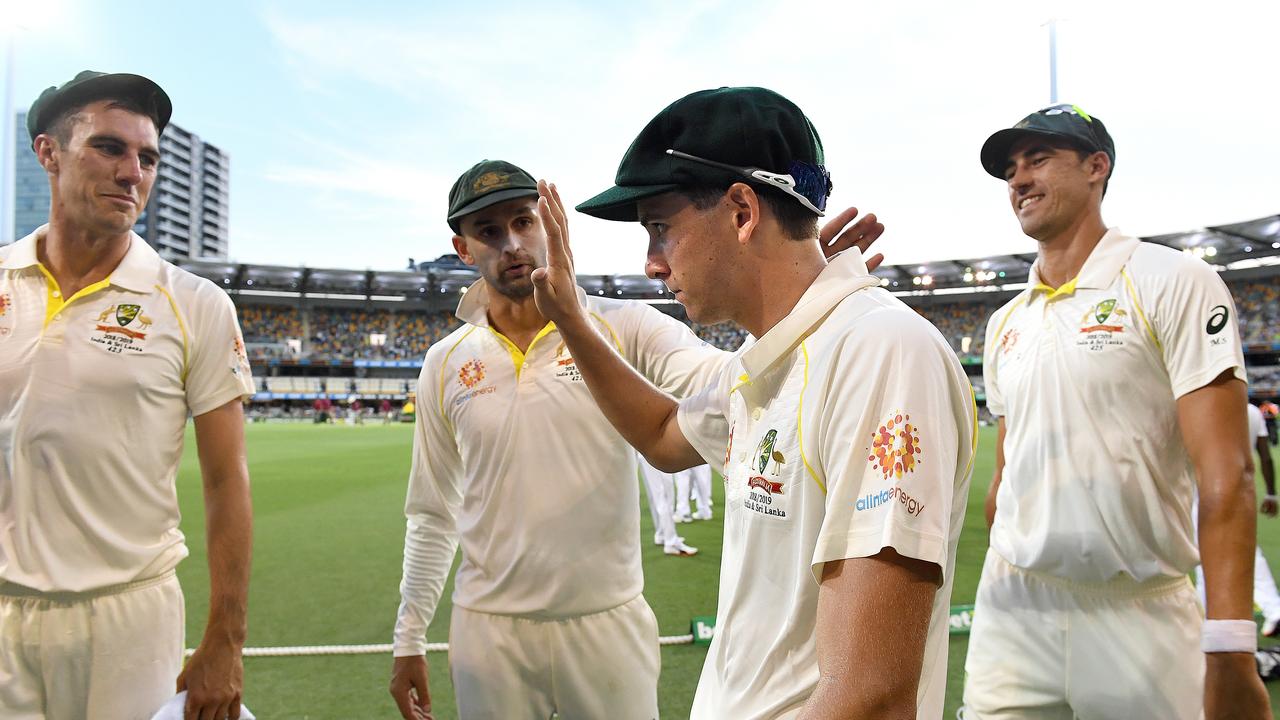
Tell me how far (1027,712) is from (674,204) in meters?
2.30

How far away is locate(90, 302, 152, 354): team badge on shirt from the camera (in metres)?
2.76

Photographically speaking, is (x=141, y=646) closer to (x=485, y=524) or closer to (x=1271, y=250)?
(x=485, y=524)

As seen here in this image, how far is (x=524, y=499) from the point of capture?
3.08 meters

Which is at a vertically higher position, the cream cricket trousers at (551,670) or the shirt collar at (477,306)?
the shirt collar at (477,306)

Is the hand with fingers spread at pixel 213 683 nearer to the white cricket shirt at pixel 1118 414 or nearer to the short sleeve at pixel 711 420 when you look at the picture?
the short sleeve at pixel 711 420

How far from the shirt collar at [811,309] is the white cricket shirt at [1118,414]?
1.66 meters

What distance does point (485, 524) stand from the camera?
3.13 meters

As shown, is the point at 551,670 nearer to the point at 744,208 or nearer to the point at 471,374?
the point at 471,374

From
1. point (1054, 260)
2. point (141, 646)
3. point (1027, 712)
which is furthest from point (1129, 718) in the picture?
point (141, 646)

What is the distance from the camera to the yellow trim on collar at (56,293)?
2.77 m

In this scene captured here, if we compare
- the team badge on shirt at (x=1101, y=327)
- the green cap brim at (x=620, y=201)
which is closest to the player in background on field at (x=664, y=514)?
the team badge on shirt at (x=1101, y=327)

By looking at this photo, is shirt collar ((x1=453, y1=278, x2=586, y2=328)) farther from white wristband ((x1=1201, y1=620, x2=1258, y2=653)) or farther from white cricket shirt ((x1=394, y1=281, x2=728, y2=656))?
white wristband ((x1=1201, y1=620, x2=1258, y2=653))

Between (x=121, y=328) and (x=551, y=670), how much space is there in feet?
6.43

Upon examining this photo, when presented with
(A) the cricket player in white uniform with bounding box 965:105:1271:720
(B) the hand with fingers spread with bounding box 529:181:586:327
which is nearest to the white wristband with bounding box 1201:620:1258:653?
(A) the cricket player in white uniform with bounding box 965:105:1271:720
